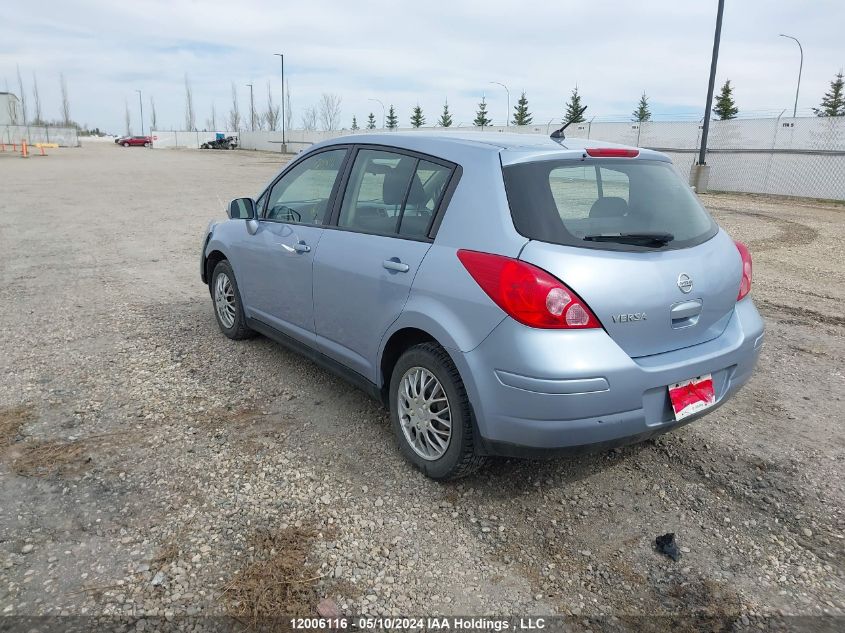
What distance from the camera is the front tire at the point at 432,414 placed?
307 cm

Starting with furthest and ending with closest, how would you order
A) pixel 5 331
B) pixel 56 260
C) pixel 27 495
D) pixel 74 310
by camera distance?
pixel 56 260
pixel 74 310
pixel 5 331
pixel 27 495

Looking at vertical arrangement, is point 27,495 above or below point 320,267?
below

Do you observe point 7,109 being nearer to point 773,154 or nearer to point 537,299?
point 773,154

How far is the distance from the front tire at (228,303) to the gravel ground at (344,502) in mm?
134

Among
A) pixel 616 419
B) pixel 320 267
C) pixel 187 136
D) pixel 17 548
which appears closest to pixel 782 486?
pixel 616 419

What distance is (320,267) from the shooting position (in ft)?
13.0

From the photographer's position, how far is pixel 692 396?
3045mm

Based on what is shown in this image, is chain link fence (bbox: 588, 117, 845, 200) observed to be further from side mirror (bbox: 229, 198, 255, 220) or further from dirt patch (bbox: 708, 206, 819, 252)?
side mirror (bbox: 229, 198, 255, 220)

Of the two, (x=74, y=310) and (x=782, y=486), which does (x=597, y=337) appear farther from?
(x=74, y=310)

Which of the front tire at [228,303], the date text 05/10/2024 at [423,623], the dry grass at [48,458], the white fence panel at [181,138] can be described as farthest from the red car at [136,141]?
the date text 05/10/2024 at [423,623]

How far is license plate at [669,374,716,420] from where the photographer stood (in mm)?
2969

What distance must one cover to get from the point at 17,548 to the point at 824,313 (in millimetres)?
7065

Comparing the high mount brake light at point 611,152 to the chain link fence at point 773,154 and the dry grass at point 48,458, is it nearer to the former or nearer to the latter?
the dry grass at point 48,458

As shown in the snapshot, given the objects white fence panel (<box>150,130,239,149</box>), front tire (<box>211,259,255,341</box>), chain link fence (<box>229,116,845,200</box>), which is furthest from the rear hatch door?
white fence panel (<box>150,130,239,149</box>)
